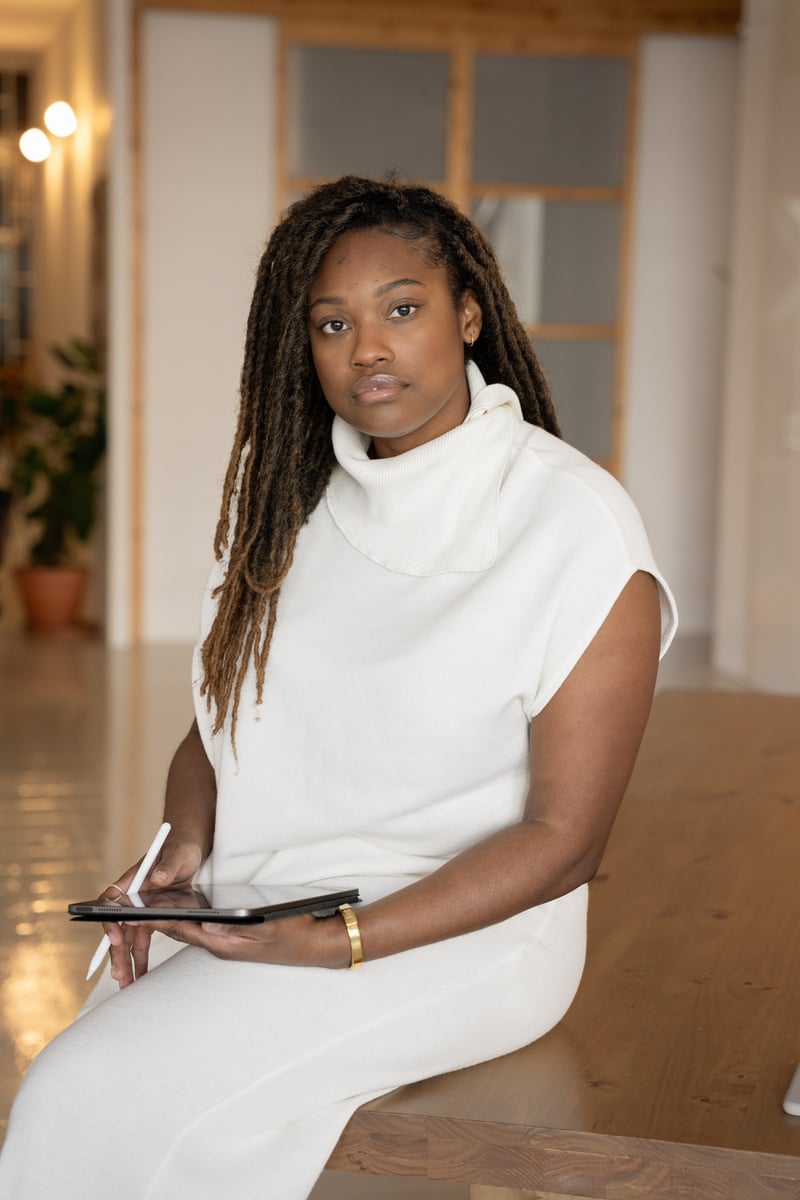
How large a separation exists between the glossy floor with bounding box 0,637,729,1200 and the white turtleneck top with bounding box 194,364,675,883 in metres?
0.88

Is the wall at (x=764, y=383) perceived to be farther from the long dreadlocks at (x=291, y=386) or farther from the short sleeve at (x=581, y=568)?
the short sleeve at (x=581, y=568)

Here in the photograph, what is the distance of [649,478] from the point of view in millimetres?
7969

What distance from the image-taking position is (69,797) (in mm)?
4570

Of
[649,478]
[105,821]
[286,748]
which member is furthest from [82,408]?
[286,748]

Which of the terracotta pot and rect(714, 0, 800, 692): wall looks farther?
the terracotta pot

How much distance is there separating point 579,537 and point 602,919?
0.73 metres

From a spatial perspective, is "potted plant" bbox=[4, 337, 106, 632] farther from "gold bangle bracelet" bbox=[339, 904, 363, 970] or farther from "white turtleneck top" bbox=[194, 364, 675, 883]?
"gold bangle bracelet" bbox=[339, 904, 363, 970]

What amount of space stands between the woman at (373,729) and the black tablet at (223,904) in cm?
2

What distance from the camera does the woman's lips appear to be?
1622 millimetres

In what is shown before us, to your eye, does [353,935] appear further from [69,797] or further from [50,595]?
[50,595]

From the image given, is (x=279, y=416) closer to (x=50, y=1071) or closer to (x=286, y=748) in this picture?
(x=286, y=748)

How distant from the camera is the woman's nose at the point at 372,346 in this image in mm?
1598

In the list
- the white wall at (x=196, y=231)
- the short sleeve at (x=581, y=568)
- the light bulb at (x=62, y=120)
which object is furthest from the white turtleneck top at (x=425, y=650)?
the light bulb at (x=62, y=120)

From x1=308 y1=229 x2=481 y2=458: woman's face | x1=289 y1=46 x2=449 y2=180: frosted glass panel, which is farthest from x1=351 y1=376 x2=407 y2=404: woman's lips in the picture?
x1=289 y1=46 x2=449 y2=180: frosted glass panel
